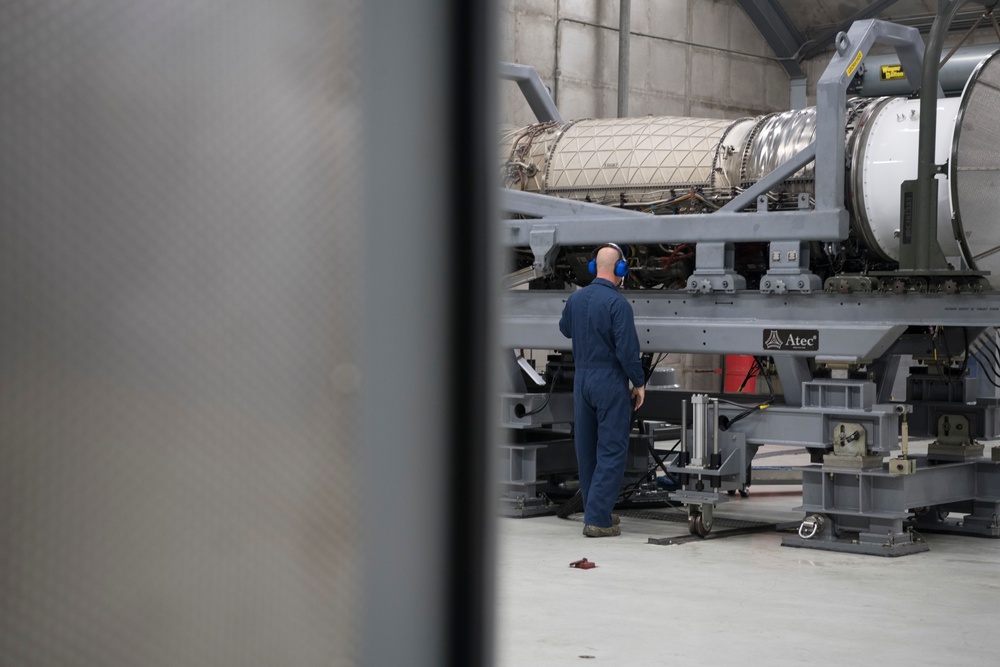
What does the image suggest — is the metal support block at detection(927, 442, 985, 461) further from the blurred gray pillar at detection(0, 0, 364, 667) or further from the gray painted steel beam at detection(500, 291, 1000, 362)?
the blurred gray pillar at detection(0, 0, 364, 667)

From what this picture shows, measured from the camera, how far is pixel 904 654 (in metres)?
4.68

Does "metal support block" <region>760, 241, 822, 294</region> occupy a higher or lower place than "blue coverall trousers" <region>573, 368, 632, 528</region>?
higher

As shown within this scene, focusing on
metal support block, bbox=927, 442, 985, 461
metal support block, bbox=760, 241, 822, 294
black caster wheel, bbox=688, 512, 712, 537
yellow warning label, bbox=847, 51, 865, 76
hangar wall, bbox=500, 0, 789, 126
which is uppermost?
hangar wall, bbox=500, 0, 789, 126

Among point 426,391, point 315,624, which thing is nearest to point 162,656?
point 315,624

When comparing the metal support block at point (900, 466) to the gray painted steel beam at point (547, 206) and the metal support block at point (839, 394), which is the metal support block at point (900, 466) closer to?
the metal support block at point (839, 394)

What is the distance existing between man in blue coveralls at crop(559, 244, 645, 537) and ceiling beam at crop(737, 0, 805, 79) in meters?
12.6

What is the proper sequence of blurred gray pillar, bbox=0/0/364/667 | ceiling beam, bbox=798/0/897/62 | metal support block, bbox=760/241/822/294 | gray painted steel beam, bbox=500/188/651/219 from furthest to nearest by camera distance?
1. ceiling beam, bbox=798/0/897/62
2. gray painted steel beam, bbox=500/188/651/219
3. metal support block, bbox=760/241/822/294
4. blurred gray pillar, bbox=0/0/364/667

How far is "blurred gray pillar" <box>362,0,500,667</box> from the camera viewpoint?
51.5 inches

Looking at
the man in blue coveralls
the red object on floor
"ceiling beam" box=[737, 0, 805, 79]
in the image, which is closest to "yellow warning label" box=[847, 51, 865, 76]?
the man in blue coveralls

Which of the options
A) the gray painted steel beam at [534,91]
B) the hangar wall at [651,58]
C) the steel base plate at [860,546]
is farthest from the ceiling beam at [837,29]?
the steel base plate at [860,546]

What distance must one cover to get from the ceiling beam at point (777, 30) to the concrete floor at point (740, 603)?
12.9m

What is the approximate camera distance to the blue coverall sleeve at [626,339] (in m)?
7.30

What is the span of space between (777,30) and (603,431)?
525 inches

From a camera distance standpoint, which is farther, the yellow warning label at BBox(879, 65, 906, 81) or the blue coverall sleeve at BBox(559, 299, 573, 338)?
the yellow warning label at BBox(879, 65, 906, 81)
